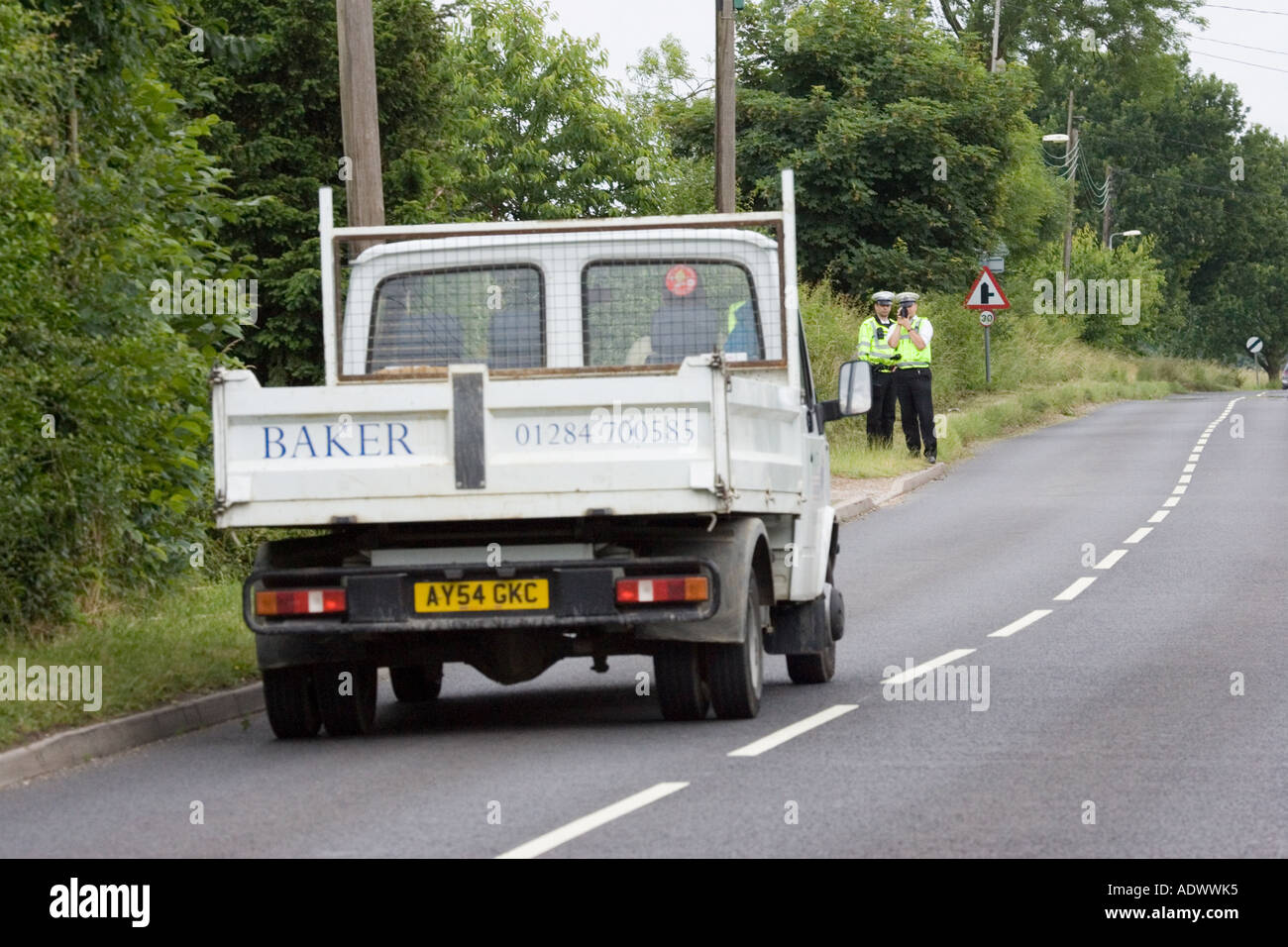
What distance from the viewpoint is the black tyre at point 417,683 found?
12.0 metres

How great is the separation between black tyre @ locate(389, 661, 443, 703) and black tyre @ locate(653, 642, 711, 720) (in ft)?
6.71

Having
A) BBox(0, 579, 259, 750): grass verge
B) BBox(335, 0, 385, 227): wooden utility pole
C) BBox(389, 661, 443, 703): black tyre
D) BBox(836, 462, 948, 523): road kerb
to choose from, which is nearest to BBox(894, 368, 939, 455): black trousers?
BBox(836, 462, 948, 523): road kerb

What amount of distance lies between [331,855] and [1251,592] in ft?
34.3

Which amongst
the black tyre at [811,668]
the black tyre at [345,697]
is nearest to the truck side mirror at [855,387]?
the black tyre at [811,668]

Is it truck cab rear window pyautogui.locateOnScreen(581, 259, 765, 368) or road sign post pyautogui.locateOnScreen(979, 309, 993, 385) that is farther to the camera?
road sign post pyautogui.locateOnScreen(979, 309, 993, 385)

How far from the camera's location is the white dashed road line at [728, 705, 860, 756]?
9.48 metres

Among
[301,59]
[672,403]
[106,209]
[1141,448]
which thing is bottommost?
[1141,448]

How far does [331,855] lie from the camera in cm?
725

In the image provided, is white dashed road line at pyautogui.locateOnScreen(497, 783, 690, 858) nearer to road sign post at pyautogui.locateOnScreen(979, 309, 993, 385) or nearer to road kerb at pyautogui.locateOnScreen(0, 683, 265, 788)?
road kerb at pyautogui.locateOnScreen(0, 683, 265, 788)

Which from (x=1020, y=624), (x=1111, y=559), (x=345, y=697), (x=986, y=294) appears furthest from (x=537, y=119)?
(x=345, y=697)

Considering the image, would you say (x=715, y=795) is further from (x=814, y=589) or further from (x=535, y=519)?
(x=814, y=589)

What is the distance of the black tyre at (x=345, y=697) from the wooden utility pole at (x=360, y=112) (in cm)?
579
